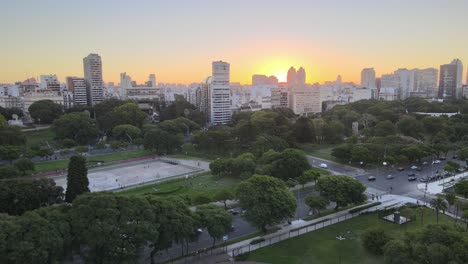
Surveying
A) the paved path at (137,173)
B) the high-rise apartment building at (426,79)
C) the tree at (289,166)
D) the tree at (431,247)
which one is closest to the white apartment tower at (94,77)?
the paved path at (137,173)

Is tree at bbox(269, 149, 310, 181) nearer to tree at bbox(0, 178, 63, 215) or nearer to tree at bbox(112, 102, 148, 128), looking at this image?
tree at bbox(0, 178, 63, 215)

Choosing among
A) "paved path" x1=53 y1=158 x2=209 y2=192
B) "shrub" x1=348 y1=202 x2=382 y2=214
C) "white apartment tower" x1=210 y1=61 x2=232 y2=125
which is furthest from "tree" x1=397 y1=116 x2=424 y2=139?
"white apartment tower" x1=210 y1=61 x2=232 y2=125

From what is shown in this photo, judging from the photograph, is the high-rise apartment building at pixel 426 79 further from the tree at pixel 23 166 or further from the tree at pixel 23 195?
the tree at pixel 23 195

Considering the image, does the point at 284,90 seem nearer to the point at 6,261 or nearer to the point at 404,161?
the point at 404,161

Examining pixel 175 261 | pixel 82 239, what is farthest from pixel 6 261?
pixel 175 261

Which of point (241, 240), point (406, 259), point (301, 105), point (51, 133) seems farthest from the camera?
point (301, 105)

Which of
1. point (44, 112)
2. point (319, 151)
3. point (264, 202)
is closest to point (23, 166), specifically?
point (264, 202)
